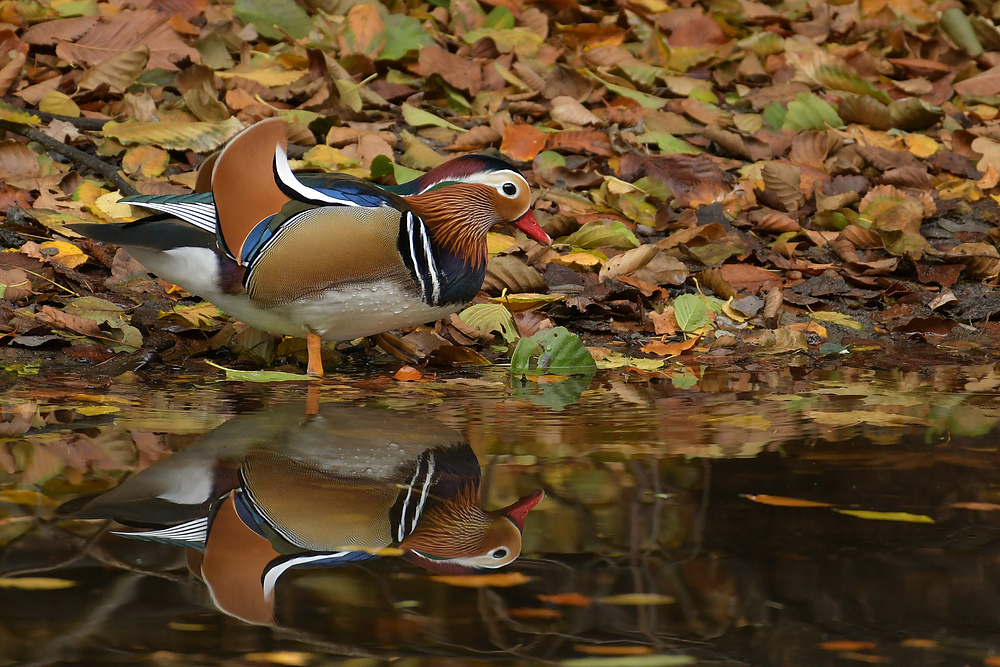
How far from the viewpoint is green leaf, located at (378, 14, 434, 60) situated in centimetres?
521

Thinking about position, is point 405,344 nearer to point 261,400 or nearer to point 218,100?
point 261,400

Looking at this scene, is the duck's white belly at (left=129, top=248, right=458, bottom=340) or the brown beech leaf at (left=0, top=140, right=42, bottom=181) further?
the brown beech leaf at (left=0, top=140, right=42, bottom=181)

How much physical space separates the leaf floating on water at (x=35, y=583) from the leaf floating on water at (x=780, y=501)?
3.25 ft

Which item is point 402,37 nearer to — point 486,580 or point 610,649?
point 486,580

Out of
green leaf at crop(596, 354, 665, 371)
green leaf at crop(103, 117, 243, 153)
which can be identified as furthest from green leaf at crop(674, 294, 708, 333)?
green leaf at crop(103, 117, 243, 153)

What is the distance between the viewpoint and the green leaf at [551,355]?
302 cm

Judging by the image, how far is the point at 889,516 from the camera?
1.58m

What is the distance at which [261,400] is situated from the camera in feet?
8.34

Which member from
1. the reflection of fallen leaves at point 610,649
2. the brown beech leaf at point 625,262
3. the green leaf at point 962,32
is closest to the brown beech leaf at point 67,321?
the brown beech leaf at point 625,262

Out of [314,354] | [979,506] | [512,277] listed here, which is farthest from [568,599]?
[512,277]

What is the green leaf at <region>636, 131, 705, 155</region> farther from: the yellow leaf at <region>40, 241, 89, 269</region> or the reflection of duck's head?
the reflection of duck's head

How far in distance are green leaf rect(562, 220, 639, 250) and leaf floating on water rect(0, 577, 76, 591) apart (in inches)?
116

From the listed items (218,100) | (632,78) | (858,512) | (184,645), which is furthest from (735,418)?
(632,78)

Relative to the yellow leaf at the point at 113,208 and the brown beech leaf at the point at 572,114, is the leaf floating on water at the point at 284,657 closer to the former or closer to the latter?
the yellow leaf at the point at 113,208
